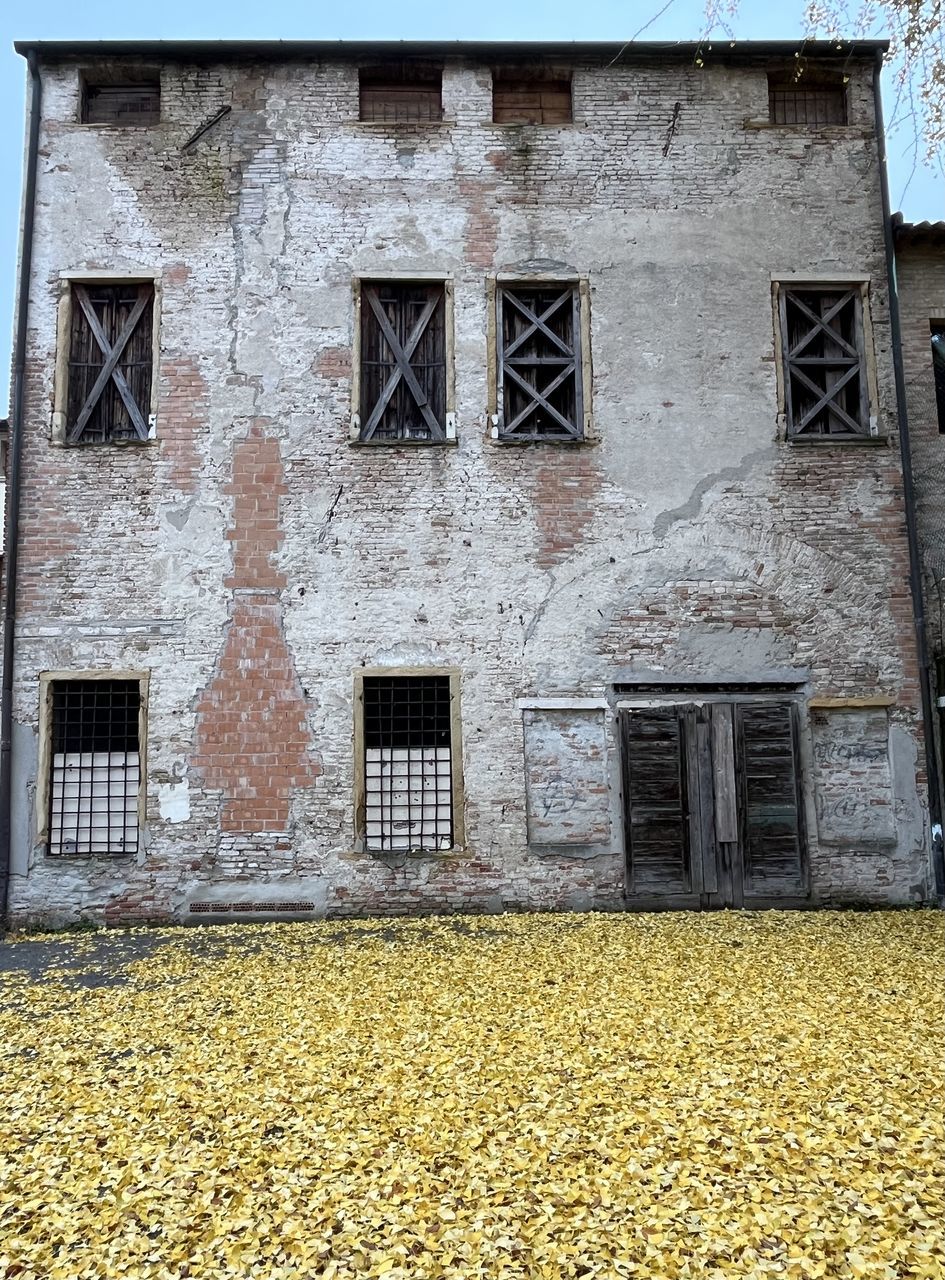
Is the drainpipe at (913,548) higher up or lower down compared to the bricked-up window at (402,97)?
lower down

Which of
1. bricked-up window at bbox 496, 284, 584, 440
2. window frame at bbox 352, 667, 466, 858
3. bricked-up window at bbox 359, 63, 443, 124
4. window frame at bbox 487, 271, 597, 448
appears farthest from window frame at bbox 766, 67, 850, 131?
window frame at bbox 352, 667, 466, 858

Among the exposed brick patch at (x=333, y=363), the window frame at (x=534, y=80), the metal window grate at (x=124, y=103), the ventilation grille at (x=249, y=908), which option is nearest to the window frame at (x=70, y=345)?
the exposed brick patch at (x=333, y=363)

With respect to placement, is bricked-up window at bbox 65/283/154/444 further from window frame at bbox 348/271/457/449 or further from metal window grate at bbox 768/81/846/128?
metal window grate at bbox 768/81/846/128

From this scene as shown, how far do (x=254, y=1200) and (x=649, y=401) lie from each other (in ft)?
28.2

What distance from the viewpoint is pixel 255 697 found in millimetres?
9570

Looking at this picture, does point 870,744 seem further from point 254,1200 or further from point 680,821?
point 254,1200

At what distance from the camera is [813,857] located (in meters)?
9.57

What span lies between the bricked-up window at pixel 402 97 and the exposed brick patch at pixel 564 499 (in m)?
4.35

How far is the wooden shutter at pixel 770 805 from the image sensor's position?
31.3ft

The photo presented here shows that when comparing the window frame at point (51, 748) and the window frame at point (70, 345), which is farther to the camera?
the window frame at point (70, 345)

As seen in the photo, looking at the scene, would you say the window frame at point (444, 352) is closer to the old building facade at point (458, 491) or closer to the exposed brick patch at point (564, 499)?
the old building facade at point (458, 491)

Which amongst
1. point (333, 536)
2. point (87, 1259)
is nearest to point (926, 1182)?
point (87, 1259)

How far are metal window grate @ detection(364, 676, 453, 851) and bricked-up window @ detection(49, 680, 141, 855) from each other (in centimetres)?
248

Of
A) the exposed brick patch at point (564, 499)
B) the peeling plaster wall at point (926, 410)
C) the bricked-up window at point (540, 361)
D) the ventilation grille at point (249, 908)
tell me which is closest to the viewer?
the ventilation grille at point (249, 908)
